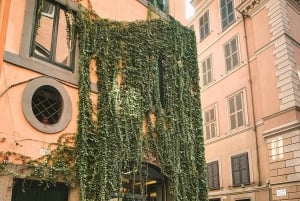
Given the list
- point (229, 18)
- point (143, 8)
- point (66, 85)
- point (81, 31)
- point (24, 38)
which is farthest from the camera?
point (229, 18)

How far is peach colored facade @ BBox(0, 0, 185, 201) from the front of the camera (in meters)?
6.00

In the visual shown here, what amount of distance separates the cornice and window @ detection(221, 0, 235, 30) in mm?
986

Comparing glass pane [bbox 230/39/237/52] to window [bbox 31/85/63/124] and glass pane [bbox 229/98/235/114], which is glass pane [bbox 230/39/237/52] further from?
window [bbox 31/85/63/124]

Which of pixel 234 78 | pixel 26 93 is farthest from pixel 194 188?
pixel 234 78

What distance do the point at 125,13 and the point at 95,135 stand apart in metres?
3.55

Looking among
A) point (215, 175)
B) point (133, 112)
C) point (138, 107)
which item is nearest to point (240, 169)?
point (215, 175)

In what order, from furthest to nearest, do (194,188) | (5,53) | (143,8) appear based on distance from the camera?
(143,8) < (194,188) < (5,53)

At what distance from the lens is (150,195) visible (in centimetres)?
865

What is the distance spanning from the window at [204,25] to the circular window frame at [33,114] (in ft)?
51.5

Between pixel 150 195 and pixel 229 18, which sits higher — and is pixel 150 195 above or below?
below

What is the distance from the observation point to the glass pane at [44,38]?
7052 millimetres

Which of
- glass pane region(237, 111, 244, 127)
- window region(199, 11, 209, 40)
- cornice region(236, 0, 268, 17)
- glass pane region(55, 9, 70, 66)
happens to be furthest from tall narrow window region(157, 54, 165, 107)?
window region(199, 11, 209, 40)

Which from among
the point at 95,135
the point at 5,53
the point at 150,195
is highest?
the point at 5,53

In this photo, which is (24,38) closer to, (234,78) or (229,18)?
(234,78)
